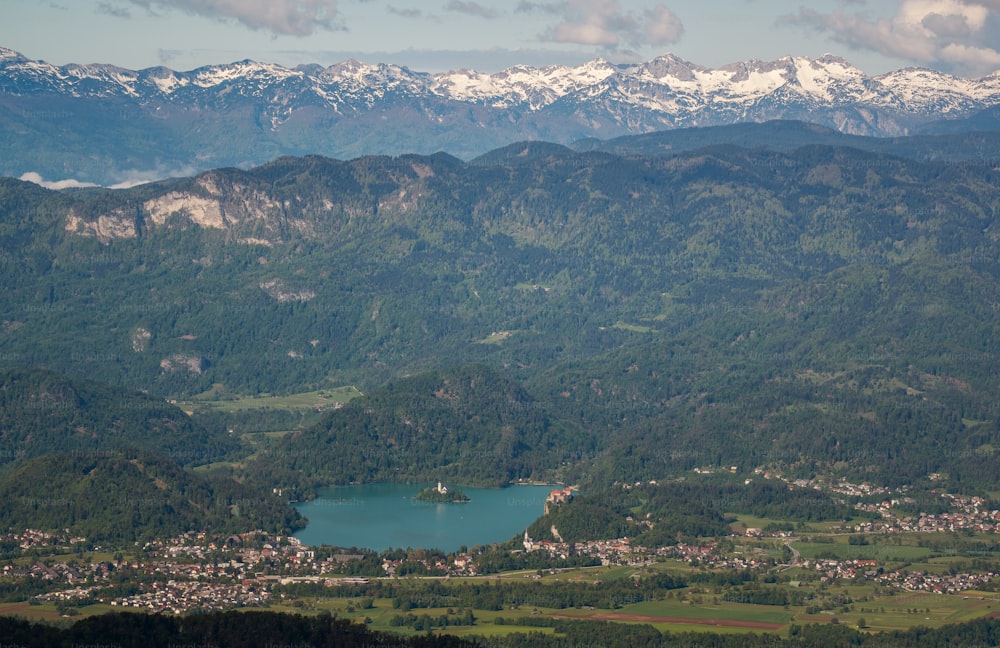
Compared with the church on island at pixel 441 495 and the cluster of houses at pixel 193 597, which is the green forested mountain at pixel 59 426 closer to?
the church on island at pixel 441 495

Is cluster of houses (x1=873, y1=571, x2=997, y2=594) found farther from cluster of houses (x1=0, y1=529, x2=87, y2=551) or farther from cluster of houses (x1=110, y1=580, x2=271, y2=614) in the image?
cluster of houses (x1=0, y1=529, x2=87, y2=551)

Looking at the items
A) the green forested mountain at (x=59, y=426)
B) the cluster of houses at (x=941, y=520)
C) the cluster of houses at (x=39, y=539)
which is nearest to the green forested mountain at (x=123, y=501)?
the cluster of houses at (x=39, y=539)

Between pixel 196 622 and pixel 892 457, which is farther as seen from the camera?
pixel 892 457

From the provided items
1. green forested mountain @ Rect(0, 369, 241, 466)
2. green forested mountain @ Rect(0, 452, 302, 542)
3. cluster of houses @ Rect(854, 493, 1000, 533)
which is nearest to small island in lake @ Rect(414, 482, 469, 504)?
green forested mountain @ Rect(0, 452, 302, 542)

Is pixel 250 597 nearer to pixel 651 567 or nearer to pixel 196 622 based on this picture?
pixel 196 622

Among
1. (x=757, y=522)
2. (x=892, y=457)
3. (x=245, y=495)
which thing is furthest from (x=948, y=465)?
(x=245, y=495)
